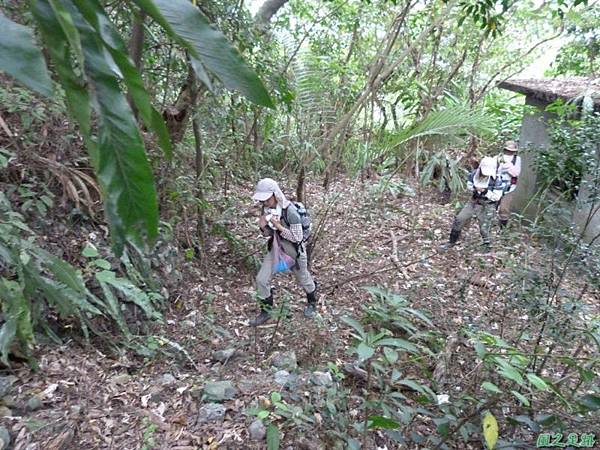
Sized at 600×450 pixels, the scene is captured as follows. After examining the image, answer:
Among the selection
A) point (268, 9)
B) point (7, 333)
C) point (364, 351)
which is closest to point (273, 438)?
point (364, 351)

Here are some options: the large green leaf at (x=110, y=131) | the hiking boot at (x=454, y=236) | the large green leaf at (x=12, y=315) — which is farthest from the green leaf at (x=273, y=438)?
the hiking boot at (x=454, y=236)

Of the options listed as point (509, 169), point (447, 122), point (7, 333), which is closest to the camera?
point (7, 333)

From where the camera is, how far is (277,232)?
3920 mm

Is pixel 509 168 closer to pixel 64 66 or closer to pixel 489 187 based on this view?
pixel 489 187

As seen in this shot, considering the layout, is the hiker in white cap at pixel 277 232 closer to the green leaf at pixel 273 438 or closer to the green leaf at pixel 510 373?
the green leaf at pixel 273 438

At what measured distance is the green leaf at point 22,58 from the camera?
1.68 ft

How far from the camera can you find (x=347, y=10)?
677cm

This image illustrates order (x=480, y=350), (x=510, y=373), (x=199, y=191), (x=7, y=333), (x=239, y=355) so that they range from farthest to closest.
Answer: (x=199, y=191)
(x=239, y=355)
(x=7, y=333)
(x=480, y=350)
(x=510, y=373)

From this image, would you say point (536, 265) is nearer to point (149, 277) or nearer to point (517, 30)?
point (149, 277)

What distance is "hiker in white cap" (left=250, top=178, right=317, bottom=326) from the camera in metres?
3.72

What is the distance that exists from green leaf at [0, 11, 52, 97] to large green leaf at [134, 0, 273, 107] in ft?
0.43

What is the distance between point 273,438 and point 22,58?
214cm

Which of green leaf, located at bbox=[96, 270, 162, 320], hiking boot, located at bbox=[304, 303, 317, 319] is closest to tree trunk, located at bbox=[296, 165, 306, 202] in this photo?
hiking boot, located at bbox=[304, 303, 317, 319]

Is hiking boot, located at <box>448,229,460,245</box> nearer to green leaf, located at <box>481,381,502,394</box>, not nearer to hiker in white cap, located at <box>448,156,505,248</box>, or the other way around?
hiker in white cap, located at <box>448,156,505,248</box>
